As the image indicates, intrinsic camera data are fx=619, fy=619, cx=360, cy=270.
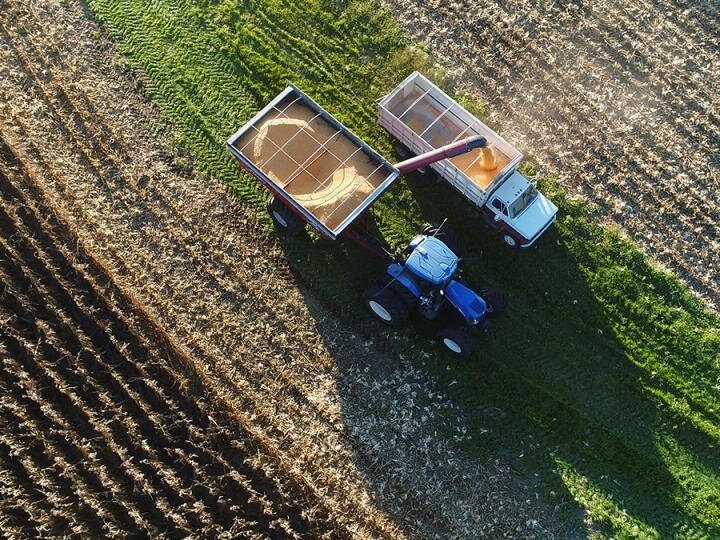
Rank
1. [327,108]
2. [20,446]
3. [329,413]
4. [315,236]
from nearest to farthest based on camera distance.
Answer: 1. [20,446]
2. [329,413]
3. [315,236]
4. [327,108]

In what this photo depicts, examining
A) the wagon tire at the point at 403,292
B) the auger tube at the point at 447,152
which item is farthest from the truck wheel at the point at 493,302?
the auger tube at the point at 447,152

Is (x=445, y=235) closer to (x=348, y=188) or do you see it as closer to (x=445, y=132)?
(x=348, y=188)

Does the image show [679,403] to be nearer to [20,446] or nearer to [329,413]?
[329,413]

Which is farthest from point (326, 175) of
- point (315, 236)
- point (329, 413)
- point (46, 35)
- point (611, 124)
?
point (46, 35)

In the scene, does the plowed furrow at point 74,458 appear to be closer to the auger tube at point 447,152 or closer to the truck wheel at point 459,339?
the truck wheel at point 459,339

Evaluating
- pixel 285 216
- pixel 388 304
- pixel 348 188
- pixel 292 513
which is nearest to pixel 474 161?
pixel 348 188

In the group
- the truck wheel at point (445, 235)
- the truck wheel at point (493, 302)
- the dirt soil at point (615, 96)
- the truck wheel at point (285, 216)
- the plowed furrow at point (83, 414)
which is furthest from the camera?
the dirt soil at point (615, 96)
